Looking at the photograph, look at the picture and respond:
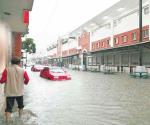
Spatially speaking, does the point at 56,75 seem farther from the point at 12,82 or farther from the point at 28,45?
the point at 28,45

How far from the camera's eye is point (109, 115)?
10.6 meters

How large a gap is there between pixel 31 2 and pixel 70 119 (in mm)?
6661

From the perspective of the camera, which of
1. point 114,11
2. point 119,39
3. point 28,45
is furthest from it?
point 28,45

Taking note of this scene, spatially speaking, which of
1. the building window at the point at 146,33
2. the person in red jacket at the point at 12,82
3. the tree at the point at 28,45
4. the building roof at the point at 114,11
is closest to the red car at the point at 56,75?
the building window at the point at 146,33

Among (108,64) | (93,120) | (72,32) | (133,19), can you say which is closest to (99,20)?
(108,64)

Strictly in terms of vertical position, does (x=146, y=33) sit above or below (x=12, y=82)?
above

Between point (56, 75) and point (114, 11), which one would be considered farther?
point (114, 11)

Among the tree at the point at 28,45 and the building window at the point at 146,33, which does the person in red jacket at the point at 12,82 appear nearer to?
the building window at the point at 146,33

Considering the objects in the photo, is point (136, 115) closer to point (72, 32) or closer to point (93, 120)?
point (93, 120)

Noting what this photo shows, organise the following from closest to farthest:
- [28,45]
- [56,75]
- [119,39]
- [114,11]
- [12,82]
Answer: [12,82]
[56,75]
[119,39]
[114,11]
[28,45]

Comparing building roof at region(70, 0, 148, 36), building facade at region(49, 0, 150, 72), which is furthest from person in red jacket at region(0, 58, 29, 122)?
building roof at region(70, 0, 148, 36)

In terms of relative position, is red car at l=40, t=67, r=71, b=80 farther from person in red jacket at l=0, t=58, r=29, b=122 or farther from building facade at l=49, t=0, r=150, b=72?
person in red jacket at l=0, t=58, r=29, b=122

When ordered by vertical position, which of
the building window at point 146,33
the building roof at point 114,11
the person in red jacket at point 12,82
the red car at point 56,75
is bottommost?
the red car at point 56,75

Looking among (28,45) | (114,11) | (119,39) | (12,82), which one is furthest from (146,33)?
(28,45)
